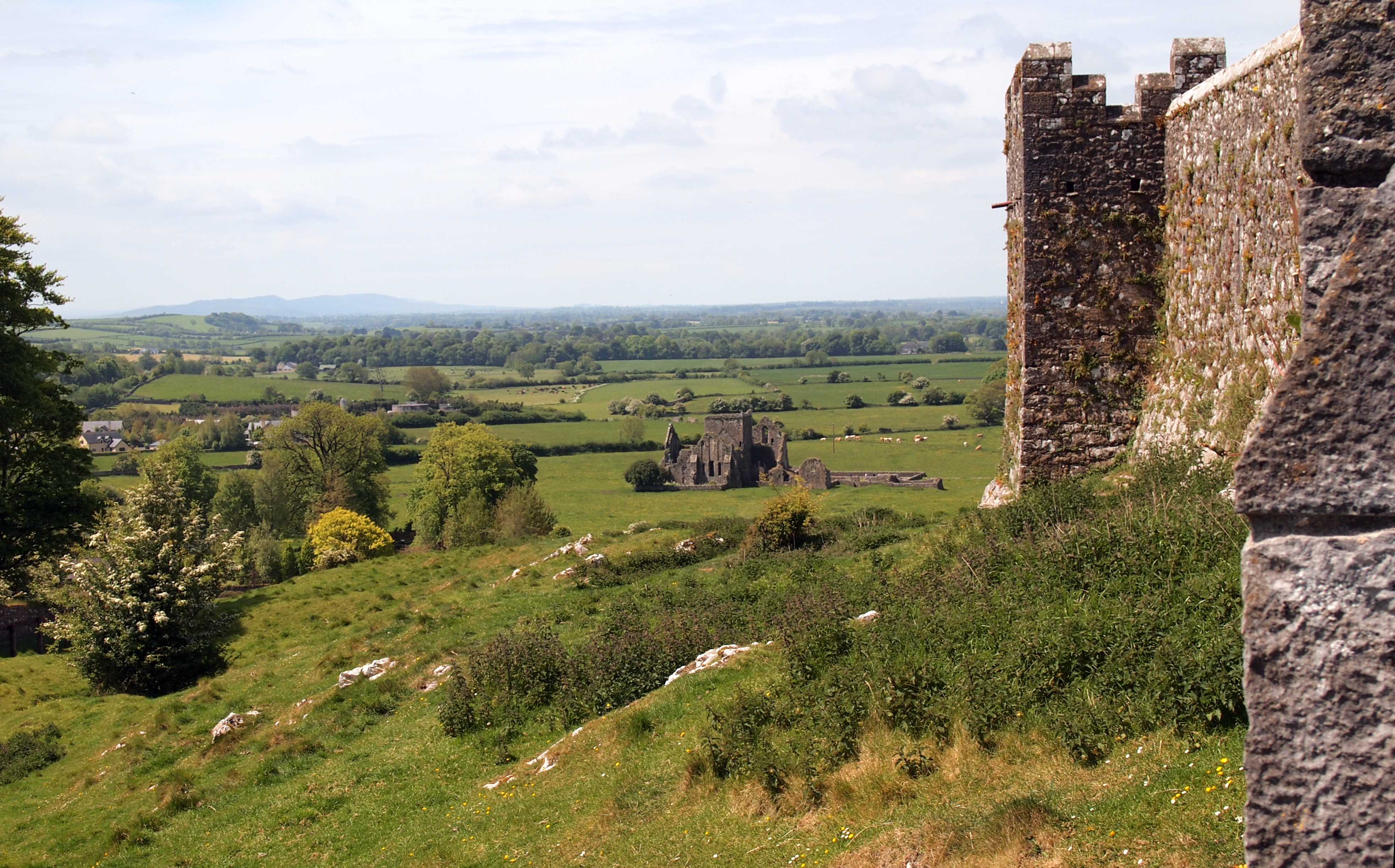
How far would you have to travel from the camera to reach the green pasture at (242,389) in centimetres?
12762

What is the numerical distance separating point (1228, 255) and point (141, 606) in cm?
2292

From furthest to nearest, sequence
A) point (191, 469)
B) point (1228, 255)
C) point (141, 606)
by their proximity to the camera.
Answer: point (191, 469), point (141, 606), point (1228, 255)

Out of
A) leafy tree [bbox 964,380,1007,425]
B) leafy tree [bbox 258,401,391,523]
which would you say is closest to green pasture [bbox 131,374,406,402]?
leafy tree [bbox 258,401,391,523]

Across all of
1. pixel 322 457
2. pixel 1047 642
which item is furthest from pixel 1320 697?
pixel 322 457

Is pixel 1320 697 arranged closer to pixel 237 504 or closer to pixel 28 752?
pixel 28 752

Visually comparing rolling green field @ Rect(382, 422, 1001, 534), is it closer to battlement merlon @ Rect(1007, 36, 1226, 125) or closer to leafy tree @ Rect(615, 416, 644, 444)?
leafy tree @ Rect(615, 416, 644, 444)

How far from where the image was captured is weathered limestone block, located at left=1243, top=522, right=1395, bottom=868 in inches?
103

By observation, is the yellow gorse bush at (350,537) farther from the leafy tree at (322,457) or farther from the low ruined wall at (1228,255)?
the low ruined wall at (1228,255)

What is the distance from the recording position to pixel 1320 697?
2670mm

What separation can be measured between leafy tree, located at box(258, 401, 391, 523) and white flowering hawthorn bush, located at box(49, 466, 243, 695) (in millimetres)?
35625

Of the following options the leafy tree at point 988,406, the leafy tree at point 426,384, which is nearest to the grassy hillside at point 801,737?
the leafy tree at point 988,406

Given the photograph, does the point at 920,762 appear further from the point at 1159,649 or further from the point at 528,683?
the point at 528,683

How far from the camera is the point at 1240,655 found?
6.82m

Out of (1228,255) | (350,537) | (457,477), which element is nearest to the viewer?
(1228,255)
